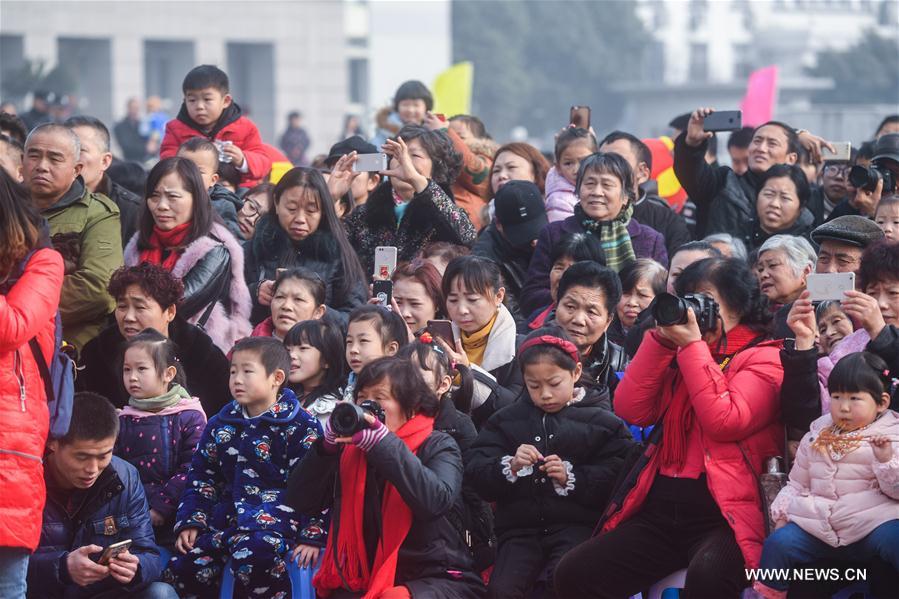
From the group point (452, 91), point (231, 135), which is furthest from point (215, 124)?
point (452, 91)

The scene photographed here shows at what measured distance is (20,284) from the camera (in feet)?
14.7

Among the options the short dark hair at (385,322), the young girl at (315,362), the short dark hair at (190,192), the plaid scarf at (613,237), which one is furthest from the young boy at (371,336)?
the plaid scarf at (613,237)

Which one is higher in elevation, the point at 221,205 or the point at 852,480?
the point at 221,205

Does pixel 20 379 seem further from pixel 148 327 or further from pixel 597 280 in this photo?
pixel 597 280

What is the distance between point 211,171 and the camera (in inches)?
281

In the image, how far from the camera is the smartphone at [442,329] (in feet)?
18.5

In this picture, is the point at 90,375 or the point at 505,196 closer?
the point at 90,375

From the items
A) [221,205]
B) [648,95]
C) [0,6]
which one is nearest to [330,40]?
[0,6]

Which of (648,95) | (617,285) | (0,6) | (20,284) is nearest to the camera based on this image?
(20,284)

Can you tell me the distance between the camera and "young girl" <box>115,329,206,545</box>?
550cm

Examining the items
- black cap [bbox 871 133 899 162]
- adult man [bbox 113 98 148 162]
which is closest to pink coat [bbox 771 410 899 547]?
black cap [bbox 871 133 899 162]

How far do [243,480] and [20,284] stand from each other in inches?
45.7

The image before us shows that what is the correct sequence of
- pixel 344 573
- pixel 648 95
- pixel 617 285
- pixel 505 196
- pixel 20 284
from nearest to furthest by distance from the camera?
pixel 20 284 → pixel 344 573 → pixel 617 285 → pixel 505 196 → pixel 648 95

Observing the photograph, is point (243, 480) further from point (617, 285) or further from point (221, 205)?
point (221, 205)
